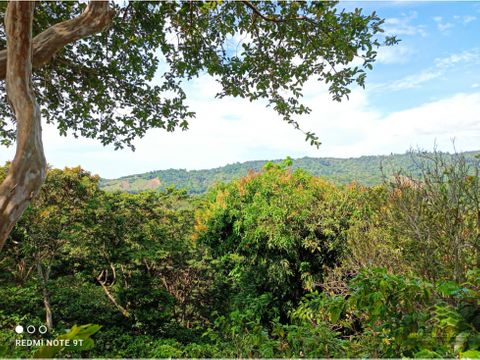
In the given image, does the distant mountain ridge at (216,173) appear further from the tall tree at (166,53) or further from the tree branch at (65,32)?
the tree branch at (65,32)

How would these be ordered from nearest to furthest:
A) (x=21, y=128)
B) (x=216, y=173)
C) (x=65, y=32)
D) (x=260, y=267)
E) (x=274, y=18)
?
1. (x=21, y=128)
2. (x=65, y=32)
3. (x=274, y=18)
4. (x=260, y=267)
5. (x=216, y=173)

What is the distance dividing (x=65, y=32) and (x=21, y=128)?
1164 millimetres

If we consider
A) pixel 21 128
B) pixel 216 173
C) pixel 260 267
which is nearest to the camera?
pixel 21 128

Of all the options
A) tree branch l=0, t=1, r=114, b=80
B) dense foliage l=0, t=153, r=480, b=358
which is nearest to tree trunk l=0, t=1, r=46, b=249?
tree branch l=0, t=1, r=114, b=80

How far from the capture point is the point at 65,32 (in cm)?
329

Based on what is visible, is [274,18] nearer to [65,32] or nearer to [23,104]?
[65,32]

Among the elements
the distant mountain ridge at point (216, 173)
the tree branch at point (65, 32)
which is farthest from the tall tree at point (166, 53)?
the distant mountain ridge at point (216, 173)

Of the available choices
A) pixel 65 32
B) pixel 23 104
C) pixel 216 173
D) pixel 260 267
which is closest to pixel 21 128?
pixel 23 104

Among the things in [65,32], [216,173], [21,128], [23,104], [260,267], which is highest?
[216,173]

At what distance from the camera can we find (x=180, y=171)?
11788cm

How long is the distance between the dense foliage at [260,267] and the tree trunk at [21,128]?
114 cm

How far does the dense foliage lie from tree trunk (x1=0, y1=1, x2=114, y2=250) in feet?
3.83

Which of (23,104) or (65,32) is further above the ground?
(65,32)

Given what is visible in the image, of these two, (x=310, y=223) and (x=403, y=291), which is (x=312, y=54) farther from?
(x=310, y=223)
